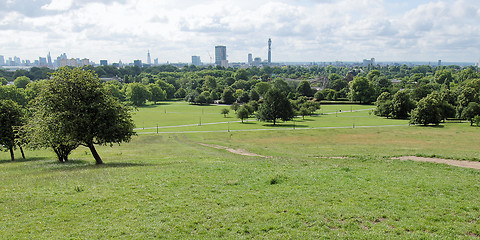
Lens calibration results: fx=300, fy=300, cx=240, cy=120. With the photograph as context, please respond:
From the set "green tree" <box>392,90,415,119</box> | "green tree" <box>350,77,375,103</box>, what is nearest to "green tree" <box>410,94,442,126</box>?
"green tree" <box>392,90,415,119</box>

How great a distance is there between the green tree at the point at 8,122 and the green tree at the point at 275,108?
54206 mm

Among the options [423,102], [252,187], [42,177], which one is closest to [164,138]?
[42,177]

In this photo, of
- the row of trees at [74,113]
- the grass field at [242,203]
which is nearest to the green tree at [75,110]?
the row of trees at [74,113]

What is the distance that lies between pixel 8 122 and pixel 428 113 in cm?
7477

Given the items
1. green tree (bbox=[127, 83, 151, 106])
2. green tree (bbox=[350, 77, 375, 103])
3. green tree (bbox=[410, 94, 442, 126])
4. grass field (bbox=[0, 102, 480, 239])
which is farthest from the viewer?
green tree (bbox=[127, 83, 151, 106])

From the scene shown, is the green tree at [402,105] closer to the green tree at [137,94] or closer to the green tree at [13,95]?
the green tree at [137,94]

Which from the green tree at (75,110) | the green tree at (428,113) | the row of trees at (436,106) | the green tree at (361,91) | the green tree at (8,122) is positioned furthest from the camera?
the green tree at (361,91)

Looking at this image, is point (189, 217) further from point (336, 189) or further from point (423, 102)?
point (423, 102)

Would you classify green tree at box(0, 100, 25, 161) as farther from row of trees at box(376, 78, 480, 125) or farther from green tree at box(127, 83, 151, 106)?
green tree at box(127, 83, 151, 106)

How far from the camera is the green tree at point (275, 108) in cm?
7525

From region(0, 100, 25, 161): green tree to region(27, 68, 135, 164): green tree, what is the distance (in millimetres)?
5970

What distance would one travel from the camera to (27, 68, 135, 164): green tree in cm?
2350

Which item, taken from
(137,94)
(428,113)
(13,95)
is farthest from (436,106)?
(13,95)

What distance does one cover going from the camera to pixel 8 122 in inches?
1151
